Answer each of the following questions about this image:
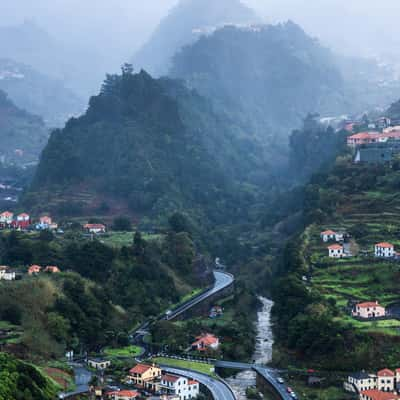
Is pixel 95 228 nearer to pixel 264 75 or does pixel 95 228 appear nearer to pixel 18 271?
pixel 18 271

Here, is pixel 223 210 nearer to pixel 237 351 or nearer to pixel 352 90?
pixel 237 351

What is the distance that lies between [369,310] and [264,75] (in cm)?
10997

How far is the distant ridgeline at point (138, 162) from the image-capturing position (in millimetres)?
91750

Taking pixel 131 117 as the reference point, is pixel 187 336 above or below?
below

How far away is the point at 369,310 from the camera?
53.6 metres

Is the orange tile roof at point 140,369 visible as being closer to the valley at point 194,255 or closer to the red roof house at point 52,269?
the valley at point 194,255

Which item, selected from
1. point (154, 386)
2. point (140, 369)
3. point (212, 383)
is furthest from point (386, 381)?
point (140, 369)

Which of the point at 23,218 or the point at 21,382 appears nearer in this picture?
the point at 21,382

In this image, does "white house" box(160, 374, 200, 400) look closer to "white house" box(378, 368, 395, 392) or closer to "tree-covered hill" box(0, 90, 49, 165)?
"white house" box(378, 368, 395, 392)

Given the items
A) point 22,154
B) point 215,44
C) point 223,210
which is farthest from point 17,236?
point 215,44

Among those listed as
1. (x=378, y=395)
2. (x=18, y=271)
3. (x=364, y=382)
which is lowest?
(x=378, y=395)

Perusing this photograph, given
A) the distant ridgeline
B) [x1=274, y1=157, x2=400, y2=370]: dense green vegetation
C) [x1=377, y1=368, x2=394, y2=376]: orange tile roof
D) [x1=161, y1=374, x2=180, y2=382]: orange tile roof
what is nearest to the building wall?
[x1=377, y1=368, x2=394, y2=376]: orange tile roof

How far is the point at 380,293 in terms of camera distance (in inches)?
2249

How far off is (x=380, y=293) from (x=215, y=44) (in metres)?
104
